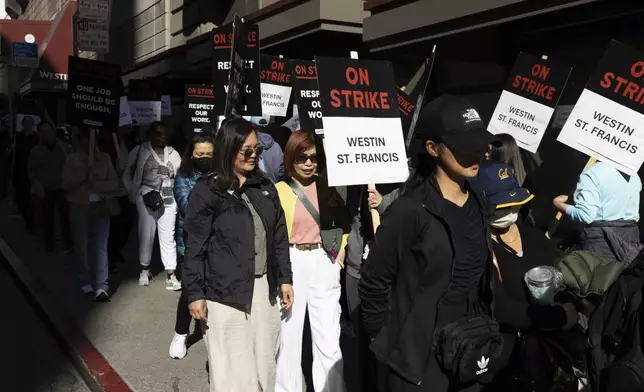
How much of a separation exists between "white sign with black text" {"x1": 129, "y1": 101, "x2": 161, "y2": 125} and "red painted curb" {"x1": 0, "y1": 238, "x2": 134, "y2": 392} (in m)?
3.34

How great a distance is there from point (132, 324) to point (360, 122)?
12.7ft

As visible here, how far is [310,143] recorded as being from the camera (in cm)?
458

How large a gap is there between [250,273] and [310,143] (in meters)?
1.09

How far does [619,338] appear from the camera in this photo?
2.10 meters

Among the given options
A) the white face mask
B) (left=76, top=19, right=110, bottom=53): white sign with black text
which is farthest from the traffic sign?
the white face mask

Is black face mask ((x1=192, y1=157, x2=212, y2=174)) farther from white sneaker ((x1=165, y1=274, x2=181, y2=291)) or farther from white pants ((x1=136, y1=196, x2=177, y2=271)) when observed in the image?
white sneaker ((x1=165, y1=274, x2=181, y2=291))

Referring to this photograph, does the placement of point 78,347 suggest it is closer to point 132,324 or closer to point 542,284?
point 132,324

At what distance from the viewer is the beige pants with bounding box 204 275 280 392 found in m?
3.92

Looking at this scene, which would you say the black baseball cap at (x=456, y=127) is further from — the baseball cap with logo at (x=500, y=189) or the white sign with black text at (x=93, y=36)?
the white sign with black text at (x=93, y=36)

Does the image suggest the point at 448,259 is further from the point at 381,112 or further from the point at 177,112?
the point at 177,112

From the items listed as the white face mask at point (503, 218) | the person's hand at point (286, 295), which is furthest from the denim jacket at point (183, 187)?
the white face mask at point (503, 218)

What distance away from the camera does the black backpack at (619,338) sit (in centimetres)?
197

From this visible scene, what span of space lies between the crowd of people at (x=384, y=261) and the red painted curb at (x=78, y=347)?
2.09ft

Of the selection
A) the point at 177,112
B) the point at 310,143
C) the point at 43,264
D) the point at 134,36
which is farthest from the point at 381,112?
the point at 134,36
